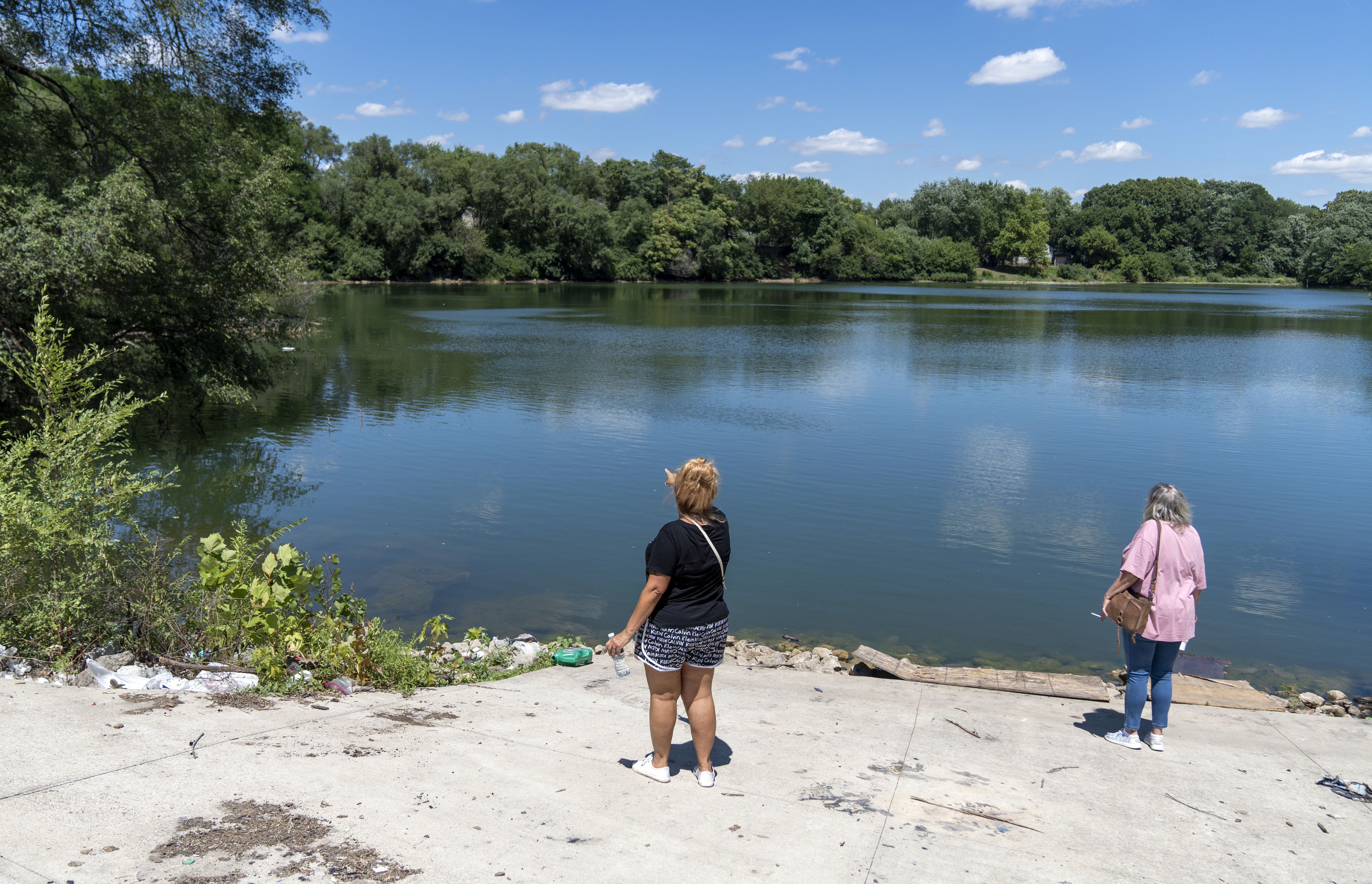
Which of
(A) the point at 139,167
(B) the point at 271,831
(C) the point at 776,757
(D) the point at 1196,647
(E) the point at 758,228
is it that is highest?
(E) the point at 758,228

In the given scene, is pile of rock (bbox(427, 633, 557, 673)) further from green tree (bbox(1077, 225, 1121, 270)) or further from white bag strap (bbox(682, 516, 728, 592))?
green tree (bbox(1077, 225, 1121, 270))

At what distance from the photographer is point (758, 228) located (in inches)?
4461

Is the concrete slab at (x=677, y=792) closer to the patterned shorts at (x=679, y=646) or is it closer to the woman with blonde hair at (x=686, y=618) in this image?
the woman with blonde hair at (x=686, y=618)

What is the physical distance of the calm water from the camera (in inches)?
413

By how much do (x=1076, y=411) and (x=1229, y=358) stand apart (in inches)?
677

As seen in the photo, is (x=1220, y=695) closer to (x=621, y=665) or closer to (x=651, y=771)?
(x=651, y=771)

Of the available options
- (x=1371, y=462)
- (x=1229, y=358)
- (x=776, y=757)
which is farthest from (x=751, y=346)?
(x=776, y=757)

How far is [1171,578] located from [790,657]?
13.6 ft

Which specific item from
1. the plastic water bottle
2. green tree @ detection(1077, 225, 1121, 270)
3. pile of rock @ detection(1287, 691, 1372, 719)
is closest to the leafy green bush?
the plastic water bottle

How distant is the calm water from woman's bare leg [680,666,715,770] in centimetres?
520

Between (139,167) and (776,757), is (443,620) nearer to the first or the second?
(776,757)

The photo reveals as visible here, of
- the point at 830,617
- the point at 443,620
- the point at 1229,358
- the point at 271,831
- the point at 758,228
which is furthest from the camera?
the point at 758,228

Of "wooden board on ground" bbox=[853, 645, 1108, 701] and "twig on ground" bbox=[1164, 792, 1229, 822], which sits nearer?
"twig on ground" bbox=[1164, 792, 1229, 822]

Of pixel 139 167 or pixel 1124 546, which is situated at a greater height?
pixel 139 167
